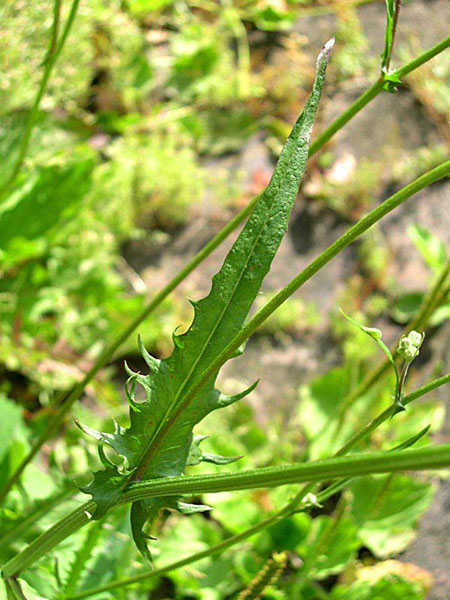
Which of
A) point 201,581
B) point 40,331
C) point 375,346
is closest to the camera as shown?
point 201,581

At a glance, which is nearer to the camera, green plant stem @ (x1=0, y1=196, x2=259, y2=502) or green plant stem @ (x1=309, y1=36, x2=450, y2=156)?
green plant stem @ (x1=309, y1=36, x2=450, y2=156)

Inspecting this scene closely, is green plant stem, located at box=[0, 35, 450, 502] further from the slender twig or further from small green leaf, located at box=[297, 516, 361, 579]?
small green leaf, located at box=[297, 516, 361, 579]

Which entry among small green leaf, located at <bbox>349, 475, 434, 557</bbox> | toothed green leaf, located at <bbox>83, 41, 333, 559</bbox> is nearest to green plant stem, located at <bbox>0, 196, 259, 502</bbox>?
toothed green leaf, located at <bbox>83, 41, 333, 559</bbox>

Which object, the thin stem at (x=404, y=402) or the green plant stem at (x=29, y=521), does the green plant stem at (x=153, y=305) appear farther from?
the thin stem at (x=404, y=402)

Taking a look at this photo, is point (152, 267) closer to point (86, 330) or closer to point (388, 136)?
point (86, 330)

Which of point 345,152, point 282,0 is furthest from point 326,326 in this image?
point 282,0

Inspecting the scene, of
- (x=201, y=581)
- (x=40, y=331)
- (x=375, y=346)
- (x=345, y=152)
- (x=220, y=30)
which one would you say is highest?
(x=220, y=30)

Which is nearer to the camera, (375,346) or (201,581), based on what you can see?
(201,581)

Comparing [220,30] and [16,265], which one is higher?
[220,30]
